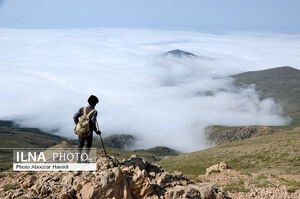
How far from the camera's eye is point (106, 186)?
34.0 feet

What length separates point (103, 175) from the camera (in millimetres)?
10633

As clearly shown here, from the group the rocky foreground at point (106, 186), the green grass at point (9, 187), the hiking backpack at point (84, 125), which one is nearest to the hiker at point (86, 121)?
the hiking backpack at point (84, 125)

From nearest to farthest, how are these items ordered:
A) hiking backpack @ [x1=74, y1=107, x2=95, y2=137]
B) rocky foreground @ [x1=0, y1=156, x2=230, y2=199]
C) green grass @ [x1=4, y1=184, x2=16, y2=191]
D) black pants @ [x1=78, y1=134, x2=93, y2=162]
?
1. rocky foreground @ [x1=0, y1=156, x2=230, y2=199]
2. hiking backpack @ [x1=74, y1=107, x2=95, y2=137]
3. green grass @ [x1=4, y1=184, x2=16, y2=191]
4. black pants @ [x1=78, y1=134, x2=93, y2=162]

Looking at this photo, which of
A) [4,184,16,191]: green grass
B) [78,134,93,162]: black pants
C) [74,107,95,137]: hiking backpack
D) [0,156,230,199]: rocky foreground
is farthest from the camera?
[78,134,93,162]: black pants

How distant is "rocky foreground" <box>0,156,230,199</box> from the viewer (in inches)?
411

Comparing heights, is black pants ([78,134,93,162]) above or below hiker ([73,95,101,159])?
below

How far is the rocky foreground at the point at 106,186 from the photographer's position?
1043 centimetres

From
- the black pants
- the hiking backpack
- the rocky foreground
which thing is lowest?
the rocky foreground

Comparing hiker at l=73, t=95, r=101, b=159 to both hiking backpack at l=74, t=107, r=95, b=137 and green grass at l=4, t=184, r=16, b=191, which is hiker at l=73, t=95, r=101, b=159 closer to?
hiking backpack at l=74, t=107, r=95, b=137

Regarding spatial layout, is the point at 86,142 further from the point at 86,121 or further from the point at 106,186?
the point at 106,186

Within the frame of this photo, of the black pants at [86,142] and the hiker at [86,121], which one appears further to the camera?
the black pants at [86,142]

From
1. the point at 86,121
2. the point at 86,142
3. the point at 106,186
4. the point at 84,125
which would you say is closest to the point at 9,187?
the point at 86,142

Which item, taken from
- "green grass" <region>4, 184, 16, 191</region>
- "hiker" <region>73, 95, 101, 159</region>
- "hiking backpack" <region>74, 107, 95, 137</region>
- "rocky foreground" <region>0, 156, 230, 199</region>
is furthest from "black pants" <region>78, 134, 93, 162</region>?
"green grass" <region>4, 184, 16, 191</region>

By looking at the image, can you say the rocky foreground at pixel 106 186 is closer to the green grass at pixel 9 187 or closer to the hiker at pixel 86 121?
the green grass at pixel 9 187
